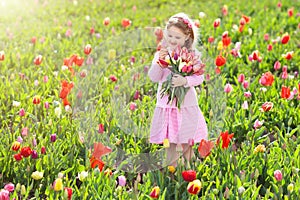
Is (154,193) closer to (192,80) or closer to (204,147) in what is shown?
(204,147)

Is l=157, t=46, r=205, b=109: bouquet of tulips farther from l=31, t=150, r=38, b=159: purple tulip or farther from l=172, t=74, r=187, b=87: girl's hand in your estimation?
l=31, t=150, r=38, b=159: purple tulip

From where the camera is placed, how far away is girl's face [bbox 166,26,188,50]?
3268 mm

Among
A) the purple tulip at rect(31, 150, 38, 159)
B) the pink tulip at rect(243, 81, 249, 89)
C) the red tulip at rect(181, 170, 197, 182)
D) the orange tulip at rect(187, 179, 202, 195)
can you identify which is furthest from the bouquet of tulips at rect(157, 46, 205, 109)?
the pink tulip at rect(243, 81, 249, 89)

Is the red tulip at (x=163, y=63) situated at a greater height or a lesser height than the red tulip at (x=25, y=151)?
greater

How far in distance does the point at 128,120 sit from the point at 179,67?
0.87m

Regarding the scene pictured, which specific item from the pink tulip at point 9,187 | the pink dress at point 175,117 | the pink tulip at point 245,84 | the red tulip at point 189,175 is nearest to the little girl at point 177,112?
the pink dress at point 175,117

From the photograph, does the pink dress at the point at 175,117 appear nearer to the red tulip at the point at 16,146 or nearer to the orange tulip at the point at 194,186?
the orange tulip at the point at 194,186

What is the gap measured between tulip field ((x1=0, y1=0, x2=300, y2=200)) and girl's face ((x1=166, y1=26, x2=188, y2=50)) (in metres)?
0.59

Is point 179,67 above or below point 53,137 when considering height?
above

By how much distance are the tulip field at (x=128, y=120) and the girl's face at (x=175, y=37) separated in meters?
0.59

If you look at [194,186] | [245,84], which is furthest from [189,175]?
[245,84]

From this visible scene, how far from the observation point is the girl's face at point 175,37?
3268 mm

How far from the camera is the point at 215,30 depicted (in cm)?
625

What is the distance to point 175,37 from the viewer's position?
10.8ft
